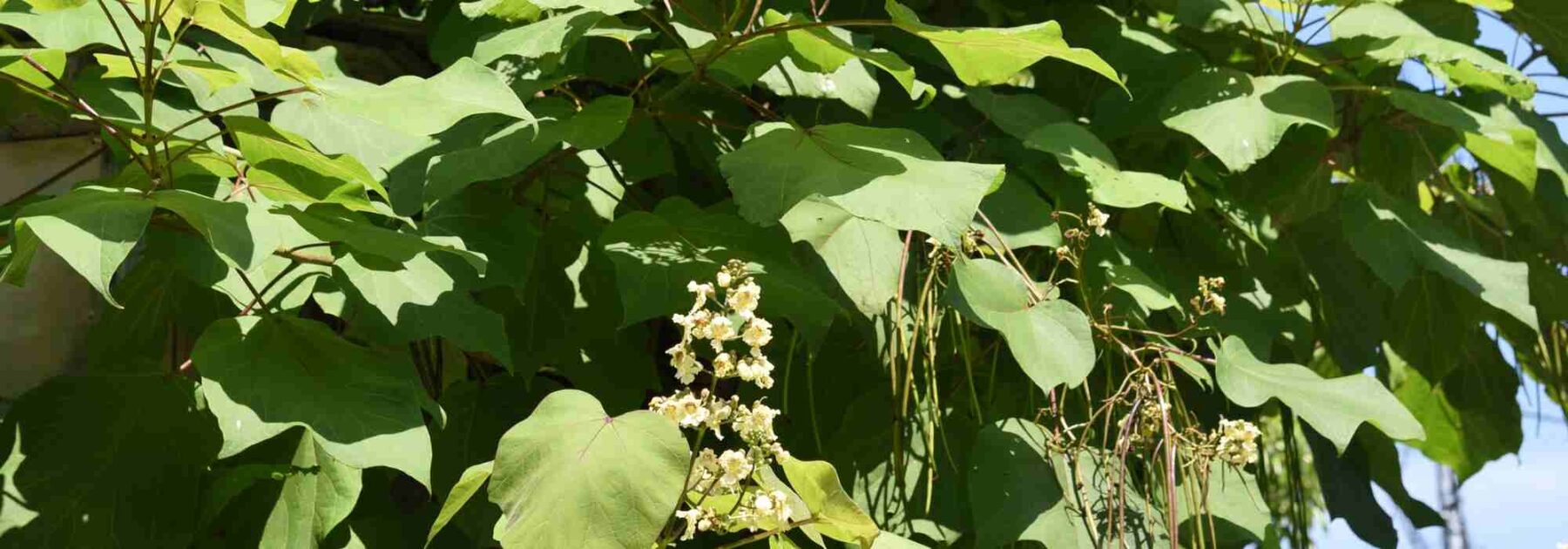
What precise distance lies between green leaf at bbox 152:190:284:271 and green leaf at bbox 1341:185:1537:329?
1.14 m

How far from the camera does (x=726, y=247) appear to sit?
4.04 feet

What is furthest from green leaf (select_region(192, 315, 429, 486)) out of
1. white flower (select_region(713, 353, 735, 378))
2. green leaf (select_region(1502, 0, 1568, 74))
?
green leaf (select_region(1502, 0, 1568, 74))

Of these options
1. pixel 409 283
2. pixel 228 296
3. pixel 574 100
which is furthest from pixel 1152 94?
pixel 228 296

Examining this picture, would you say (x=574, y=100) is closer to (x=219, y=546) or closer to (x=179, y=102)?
(x=179, y=102)

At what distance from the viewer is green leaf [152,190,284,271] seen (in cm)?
93

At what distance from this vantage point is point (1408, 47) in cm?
156

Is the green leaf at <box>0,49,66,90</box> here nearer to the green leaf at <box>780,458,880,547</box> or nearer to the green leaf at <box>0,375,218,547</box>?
the green leaf at <box>0,375,218,547</box>

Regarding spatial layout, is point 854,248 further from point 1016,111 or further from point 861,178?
point 1016,111

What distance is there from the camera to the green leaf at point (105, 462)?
1.16 metres

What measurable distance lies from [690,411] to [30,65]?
1.83ft

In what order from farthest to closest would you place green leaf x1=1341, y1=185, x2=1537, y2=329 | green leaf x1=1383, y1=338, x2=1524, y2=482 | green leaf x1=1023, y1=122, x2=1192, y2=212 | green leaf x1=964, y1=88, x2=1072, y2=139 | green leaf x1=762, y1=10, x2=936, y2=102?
1. green leaf x1=1383, y1=338, x2=1524, y2=482
2. green leaf x1=1341, y1=185, x2=1537, y2=329
3. green leaf x1=964, y1=88, x2=1072, y2=139
4. green leaf x1=1023, y1=122, x2=1192, y2=212
5. green leaf x1=762, y1=10, x2=936, y2=102

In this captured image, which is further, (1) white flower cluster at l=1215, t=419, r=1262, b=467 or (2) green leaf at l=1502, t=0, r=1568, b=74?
(2) green leaf at l=1502, t=0, r=1568, b=74

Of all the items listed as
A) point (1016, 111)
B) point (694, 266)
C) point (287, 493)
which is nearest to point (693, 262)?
point (694, 266)

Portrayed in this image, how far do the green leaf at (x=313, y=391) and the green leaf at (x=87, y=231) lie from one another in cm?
13
